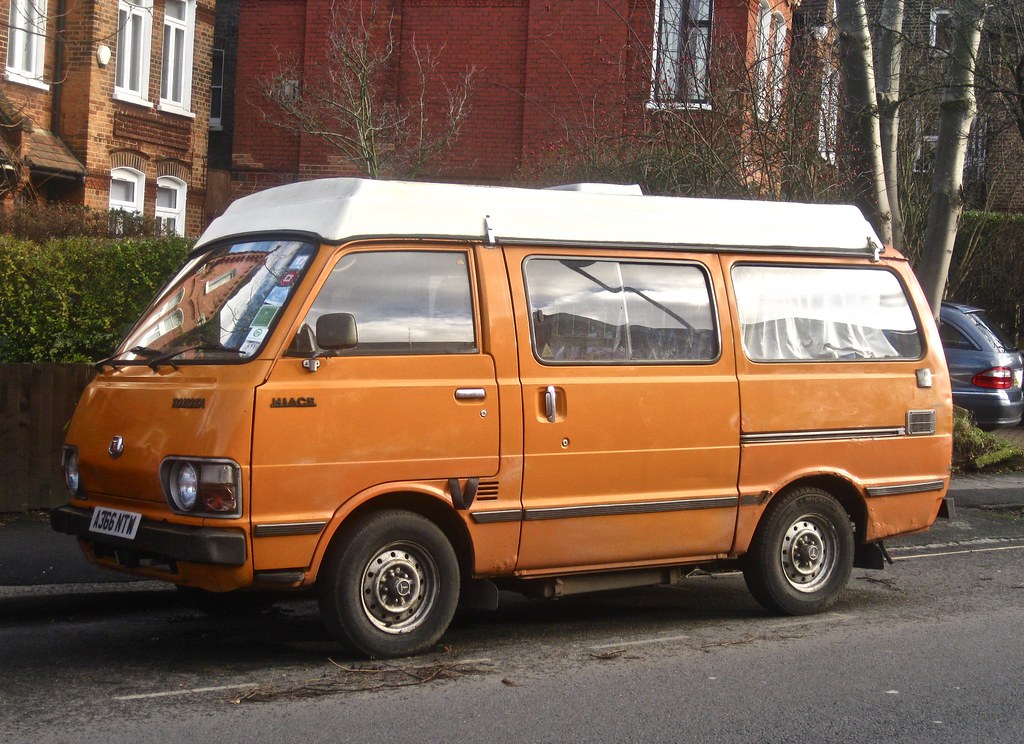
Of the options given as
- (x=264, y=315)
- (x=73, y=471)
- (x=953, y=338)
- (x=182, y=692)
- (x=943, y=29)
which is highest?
(x=943, y=29)

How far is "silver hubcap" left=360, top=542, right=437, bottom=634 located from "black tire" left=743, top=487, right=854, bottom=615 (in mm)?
2207

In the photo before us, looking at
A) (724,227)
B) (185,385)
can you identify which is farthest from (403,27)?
(185,385)

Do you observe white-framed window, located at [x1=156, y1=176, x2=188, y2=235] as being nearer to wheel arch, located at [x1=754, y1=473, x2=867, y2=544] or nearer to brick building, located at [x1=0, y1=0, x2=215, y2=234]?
brick building, located at [x1=0, y1=0, x2=215, y2=234]

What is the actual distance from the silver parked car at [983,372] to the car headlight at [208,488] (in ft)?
39.1

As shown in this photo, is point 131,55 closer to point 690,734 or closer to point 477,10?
point 477,10

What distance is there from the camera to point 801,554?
794 centimetres

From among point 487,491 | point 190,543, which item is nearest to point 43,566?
point 190,543

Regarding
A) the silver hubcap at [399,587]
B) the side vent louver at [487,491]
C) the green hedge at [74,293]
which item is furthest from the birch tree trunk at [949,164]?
the silver hubcap at [399,587]

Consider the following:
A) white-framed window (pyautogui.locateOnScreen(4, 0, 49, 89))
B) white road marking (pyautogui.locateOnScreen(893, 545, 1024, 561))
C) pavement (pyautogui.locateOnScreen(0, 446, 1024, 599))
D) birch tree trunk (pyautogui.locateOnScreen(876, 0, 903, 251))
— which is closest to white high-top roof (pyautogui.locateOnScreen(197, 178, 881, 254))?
pavement (pyautogui.locateOnScreen(0, 446, 1024, 599))

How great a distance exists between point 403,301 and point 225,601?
2268 millimetres

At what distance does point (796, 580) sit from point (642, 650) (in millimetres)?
1401

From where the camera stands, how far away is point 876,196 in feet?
44.7

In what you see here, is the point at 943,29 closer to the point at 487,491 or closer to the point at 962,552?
the point at 962,552

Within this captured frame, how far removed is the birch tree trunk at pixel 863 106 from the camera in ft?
43.5
